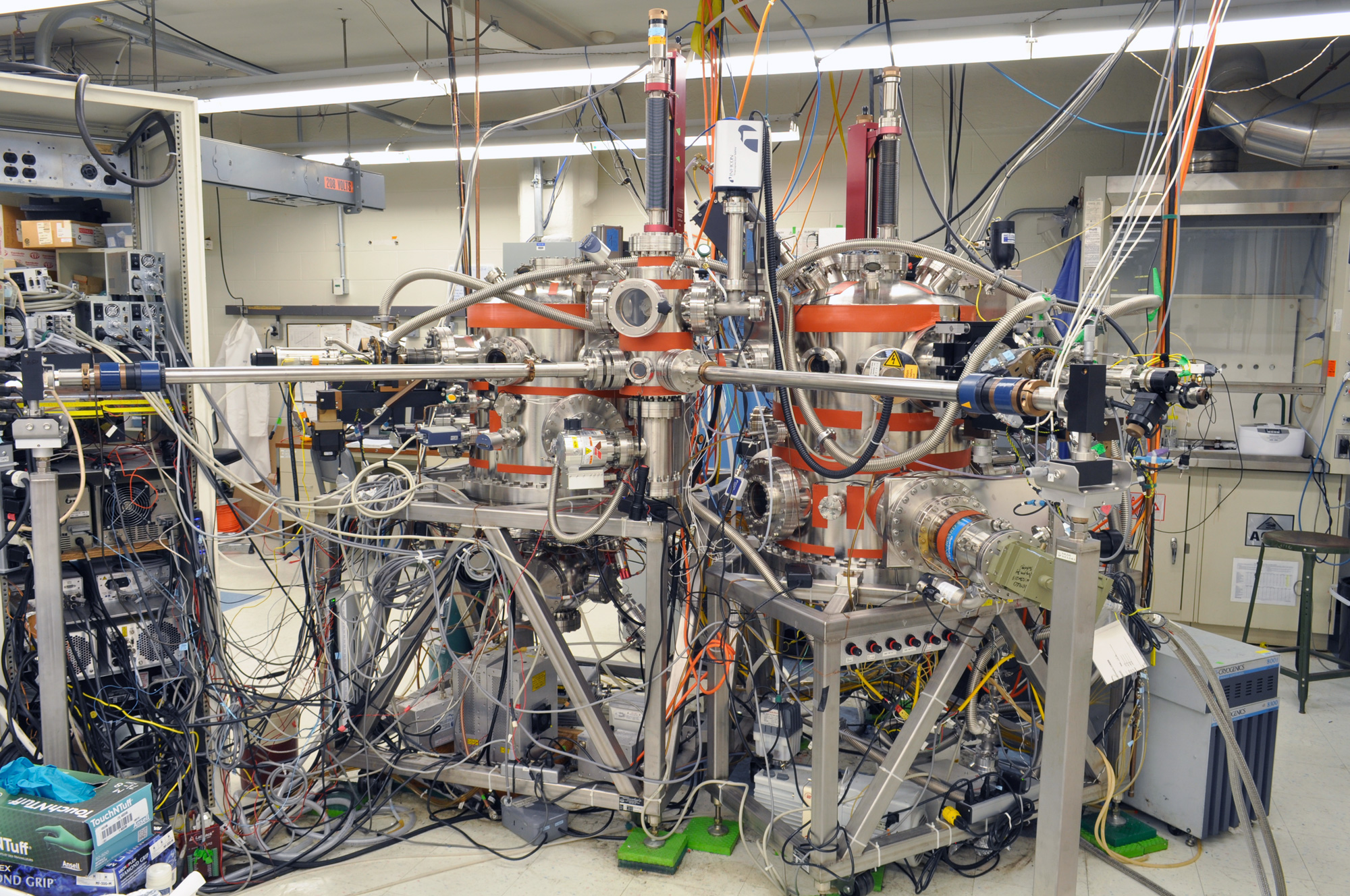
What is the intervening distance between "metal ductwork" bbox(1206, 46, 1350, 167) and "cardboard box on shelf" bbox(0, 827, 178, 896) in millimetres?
4694

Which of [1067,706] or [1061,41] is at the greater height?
[1061,41]

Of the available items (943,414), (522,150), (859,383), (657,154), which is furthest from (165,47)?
(859,383)

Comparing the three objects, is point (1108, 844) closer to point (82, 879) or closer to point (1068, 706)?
point (1068, 706)

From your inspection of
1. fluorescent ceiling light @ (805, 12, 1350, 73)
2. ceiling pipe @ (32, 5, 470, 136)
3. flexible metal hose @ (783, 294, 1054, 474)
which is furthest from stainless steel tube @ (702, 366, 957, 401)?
ceiling pipe @ (32, 5, 470, 136)

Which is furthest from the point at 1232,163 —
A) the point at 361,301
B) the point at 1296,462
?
the point at 361,301

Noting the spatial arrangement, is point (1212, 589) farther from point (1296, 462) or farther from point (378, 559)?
point (378, 559)

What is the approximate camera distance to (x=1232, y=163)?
4449 mm

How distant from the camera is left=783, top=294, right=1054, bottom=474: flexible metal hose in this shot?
180 centimetres

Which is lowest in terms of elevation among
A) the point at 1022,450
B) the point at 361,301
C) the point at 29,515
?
the point at 29,515

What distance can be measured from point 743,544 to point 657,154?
97 cm

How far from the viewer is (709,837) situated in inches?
99.0

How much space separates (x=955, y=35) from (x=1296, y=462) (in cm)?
232

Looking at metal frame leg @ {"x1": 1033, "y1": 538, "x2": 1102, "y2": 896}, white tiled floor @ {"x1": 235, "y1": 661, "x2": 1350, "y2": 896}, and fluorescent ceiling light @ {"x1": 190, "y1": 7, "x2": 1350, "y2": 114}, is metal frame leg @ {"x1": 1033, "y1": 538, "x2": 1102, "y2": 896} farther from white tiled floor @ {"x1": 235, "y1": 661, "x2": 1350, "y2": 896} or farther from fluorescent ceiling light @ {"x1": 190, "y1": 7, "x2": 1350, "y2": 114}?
fluorescent ceiling light @ {"x1": 190, "y1": 7, "x2": 1350, "y2": 114}

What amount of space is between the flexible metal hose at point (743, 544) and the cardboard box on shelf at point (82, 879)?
141 centimetres
